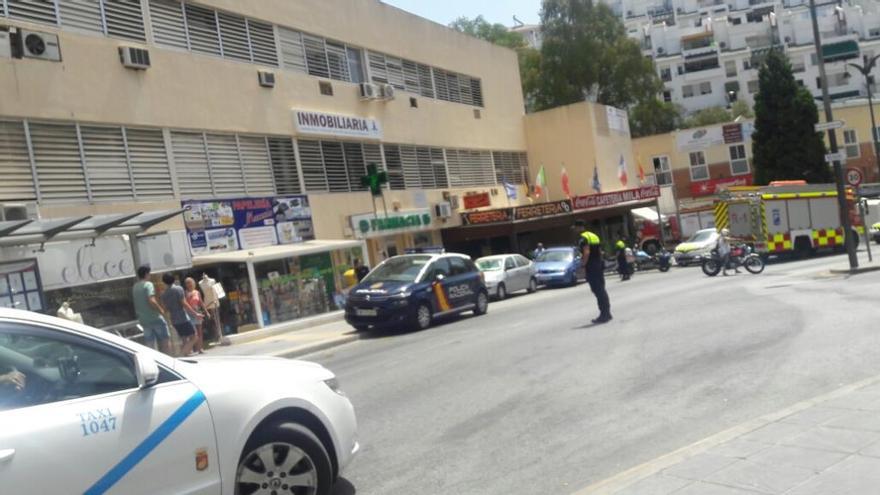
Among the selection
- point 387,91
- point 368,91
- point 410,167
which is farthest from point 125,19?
point 410,167

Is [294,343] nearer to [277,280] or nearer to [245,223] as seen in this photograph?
[277,280]

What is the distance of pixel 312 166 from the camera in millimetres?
25578

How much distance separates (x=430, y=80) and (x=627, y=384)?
26.4 m

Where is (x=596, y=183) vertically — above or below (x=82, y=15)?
below

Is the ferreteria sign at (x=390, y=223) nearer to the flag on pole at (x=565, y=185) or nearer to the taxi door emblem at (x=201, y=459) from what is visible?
the flag on pole at (x=565, y=185)

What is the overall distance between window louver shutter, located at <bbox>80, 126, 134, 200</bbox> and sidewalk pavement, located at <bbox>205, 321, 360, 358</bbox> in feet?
13.6

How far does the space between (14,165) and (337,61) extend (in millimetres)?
13016

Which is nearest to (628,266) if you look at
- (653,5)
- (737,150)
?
(737,150)

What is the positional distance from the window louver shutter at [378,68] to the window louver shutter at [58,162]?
1346 cm

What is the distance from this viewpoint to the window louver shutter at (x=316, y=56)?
86.6 ft

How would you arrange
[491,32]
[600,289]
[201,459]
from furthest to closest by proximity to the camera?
[491,32] < [600,289] < [201,459]

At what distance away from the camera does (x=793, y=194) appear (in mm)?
32688

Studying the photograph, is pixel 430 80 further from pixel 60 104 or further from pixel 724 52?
pixel 724 52

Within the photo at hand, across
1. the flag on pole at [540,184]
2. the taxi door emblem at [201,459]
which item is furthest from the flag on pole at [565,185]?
the taxi door emblem at [201,459]
